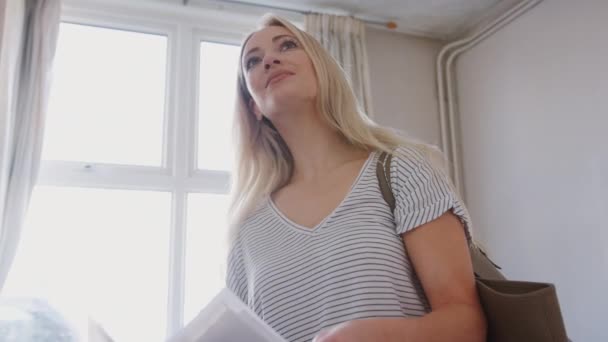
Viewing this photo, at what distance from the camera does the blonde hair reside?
39.3 inches

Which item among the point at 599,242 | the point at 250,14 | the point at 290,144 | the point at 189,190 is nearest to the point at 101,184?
the point at 189,190

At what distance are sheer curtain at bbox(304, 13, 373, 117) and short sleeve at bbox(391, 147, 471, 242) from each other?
159cm

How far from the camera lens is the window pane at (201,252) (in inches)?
88.2

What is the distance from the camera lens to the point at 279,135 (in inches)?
46.8

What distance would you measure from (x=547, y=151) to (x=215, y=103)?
139cm

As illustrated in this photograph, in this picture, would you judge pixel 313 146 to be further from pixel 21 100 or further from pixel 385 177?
pixel 21 100

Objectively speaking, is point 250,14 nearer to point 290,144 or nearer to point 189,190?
point 189,190

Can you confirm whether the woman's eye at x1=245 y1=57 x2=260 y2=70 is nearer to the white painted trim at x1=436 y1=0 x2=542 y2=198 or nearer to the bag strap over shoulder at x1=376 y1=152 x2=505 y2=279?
the bag strap over shoulder at x1=376 y1=152 x2=505 y2=279

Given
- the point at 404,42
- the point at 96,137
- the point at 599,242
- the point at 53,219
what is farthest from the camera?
the point at 404,42

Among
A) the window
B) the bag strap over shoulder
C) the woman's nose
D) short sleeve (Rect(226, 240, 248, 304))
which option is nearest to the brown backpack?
the bag strap over shoulder

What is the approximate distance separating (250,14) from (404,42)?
0.77 meters

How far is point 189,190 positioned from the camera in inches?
91.4

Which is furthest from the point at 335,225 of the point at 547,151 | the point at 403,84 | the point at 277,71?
the point at 403,84

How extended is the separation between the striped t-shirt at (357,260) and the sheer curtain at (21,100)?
130 cm
